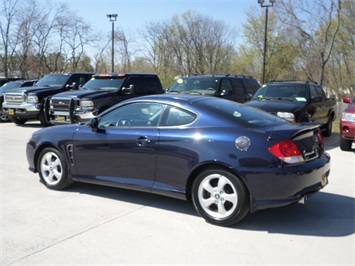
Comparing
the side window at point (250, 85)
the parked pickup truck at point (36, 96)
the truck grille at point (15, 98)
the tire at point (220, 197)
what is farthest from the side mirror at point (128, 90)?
the tire at point (220, 197)

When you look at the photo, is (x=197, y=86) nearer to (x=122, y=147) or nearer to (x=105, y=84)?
(x=105, y=84)

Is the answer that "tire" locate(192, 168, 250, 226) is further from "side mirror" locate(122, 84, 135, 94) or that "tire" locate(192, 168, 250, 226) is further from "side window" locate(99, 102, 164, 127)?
"side mirror" locate(122, 84, 135, 94)

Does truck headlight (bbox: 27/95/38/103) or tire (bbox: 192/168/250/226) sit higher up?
truck headlight (bbox: 27/95/38/103)

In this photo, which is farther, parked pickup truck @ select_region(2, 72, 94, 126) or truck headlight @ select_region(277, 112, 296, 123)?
parked pickup truck @ select_region(2, 72, 94, 126)

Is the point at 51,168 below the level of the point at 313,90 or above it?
below

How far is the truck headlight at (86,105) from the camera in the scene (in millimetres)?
11102

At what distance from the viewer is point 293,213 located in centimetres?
484

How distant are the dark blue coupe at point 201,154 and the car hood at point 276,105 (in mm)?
Result: 4326

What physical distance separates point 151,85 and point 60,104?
A: 302 centimetres

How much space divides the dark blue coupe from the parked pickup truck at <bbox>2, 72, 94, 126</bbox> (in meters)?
8.68

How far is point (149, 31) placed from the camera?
43.1m

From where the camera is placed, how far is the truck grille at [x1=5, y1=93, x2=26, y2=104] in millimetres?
14170

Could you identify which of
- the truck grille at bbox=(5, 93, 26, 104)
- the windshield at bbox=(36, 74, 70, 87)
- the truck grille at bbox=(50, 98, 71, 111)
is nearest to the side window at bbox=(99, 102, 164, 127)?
the truck grille at bbox=(50, 98, 71, 111)

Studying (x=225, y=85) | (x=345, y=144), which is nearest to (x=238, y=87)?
(x=225, y=85)
